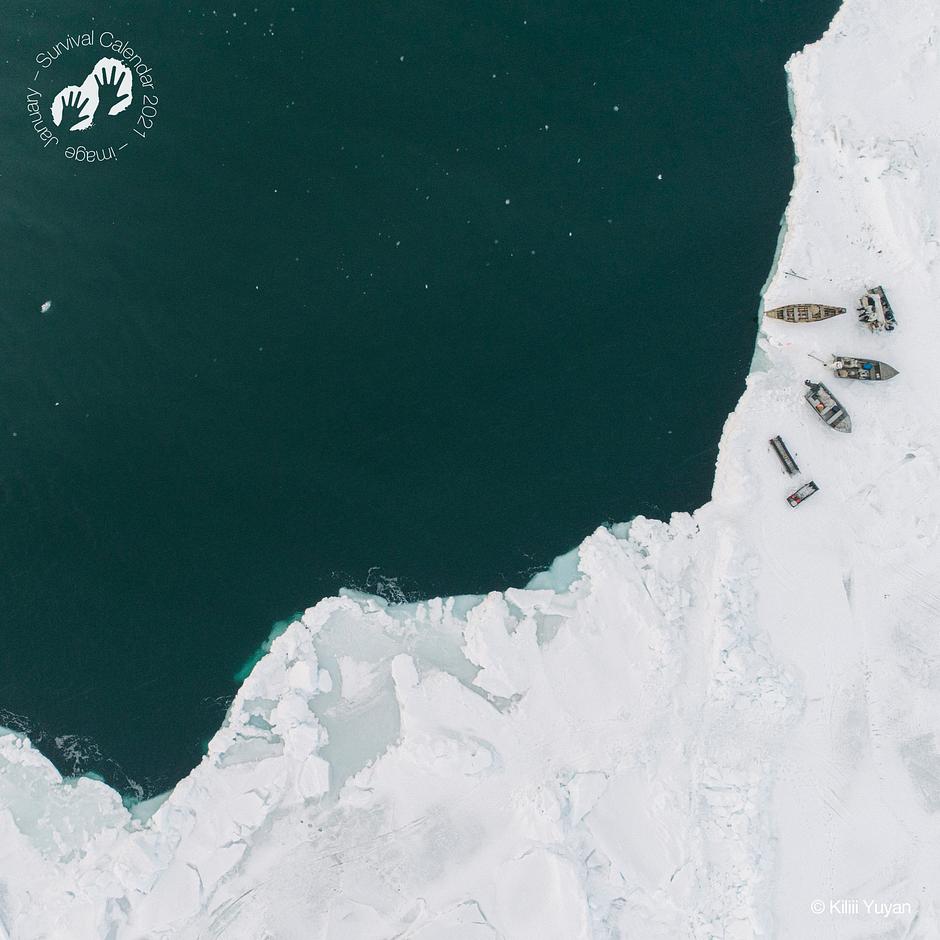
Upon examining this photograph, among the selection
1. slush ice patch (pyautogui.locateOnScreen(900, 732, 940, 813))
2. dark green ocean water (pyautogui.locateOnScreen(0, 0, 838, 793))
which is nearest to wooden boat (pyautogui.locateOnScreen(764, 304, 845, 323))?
dark green ocean water (pyautogui.locateOnScreen(0, 0, 838, 793))

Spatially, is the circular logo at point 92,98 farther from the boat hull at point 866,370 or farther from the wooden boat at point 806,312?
the boat hull at point 866,370

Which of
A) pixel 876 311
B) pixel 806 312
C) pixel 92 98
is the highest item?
pixel 92 98

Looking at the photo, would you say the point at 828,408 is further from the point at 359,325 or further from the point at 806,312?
the point at 359,325

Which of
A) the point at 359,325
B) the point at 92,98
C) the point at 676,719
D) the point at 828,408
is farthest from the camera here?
the point at 92,98

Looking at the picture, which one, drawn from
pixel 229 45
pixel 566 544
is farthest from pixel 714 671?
pixel 229 45

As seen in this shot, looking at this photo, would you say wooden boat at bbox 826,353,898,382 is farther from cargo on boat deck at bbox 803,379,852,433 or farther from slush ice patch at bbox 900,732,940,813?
slush ice patch at bbox 900,732,940,813

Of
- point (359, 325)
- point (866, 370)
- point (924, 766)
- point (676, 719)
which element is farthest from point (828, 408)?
point (359, 325)
